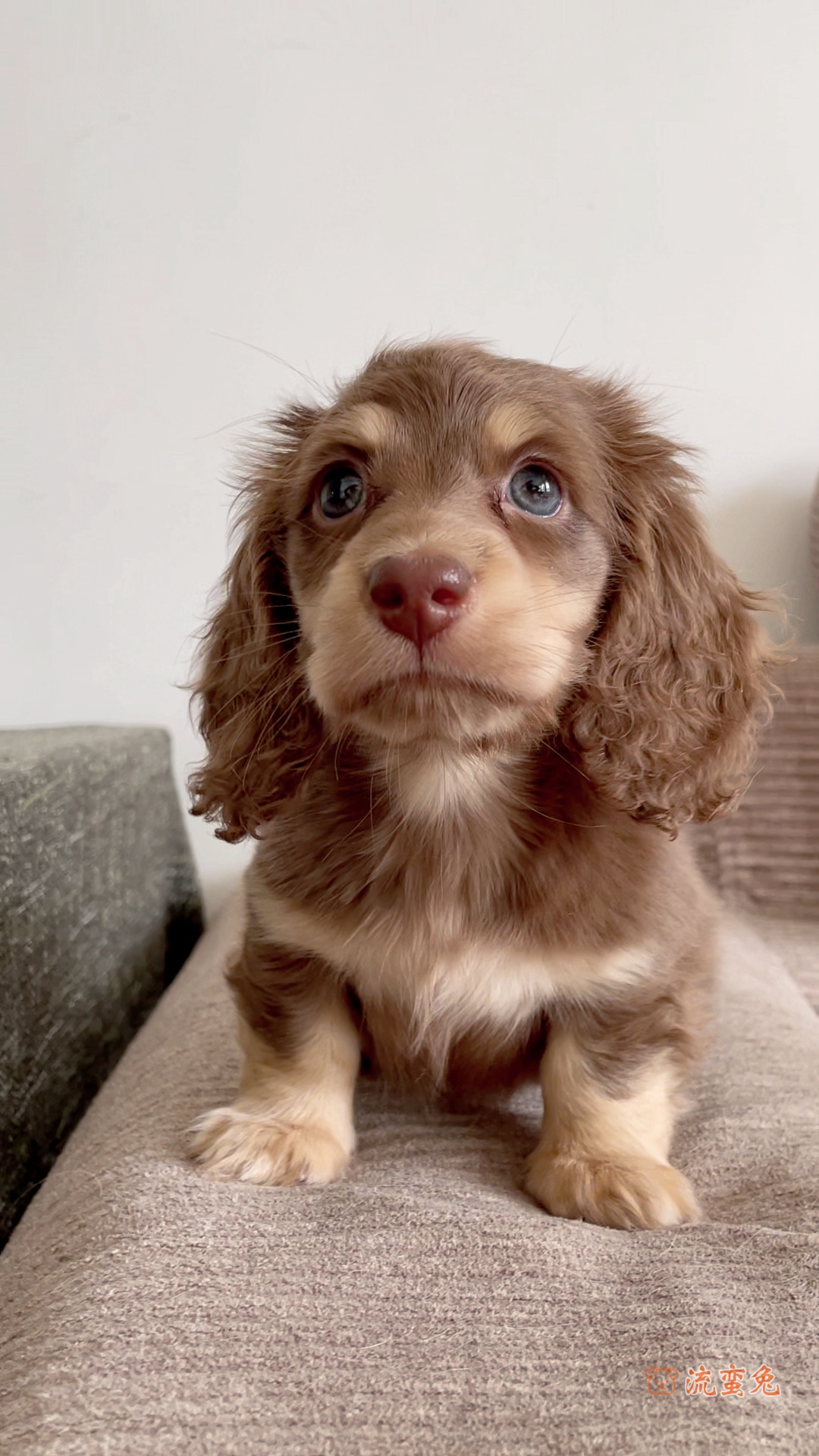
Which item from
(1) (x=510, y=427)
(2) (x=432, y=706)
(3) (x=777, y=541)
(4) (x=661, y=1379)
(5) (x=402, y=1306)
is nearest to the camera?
(4) (x=661, y=1379)

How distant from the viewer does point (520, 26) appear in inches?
97.0

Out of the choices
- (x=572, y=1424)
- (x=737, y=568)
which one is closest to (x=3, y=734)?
(x=572, y=1424)

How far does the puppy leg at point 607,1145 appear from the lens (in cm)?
113

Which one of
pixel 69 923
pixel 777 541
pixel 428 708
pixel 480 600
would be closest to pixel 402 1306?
pixel 428 708

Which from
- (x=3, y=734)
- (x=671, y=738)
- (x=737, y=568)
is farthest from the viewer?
(x=737, y=568)

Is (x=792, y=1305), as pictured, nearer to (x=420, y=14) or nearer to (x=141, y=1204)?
(x=141, y=1204)

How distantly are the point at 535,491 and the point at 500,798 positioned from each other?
1.26 ft

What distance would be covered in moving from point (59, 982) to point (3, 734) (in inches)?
18.8

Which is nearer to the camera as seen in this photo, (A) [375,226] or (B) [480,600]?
(B) [480,600]

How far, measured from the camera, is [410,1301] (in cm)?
94

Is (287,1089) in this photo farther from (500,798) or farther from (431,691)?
(431,691)

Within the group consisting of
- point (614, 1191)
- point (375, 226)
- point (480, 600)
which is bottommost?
point (614, 1191)

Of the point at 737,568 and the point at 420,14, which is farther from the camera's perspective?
the point at 737,568

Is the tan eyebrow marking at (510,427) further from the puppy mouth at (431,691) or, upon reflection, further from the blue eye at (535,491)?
the puppy mouth at (431,691)
